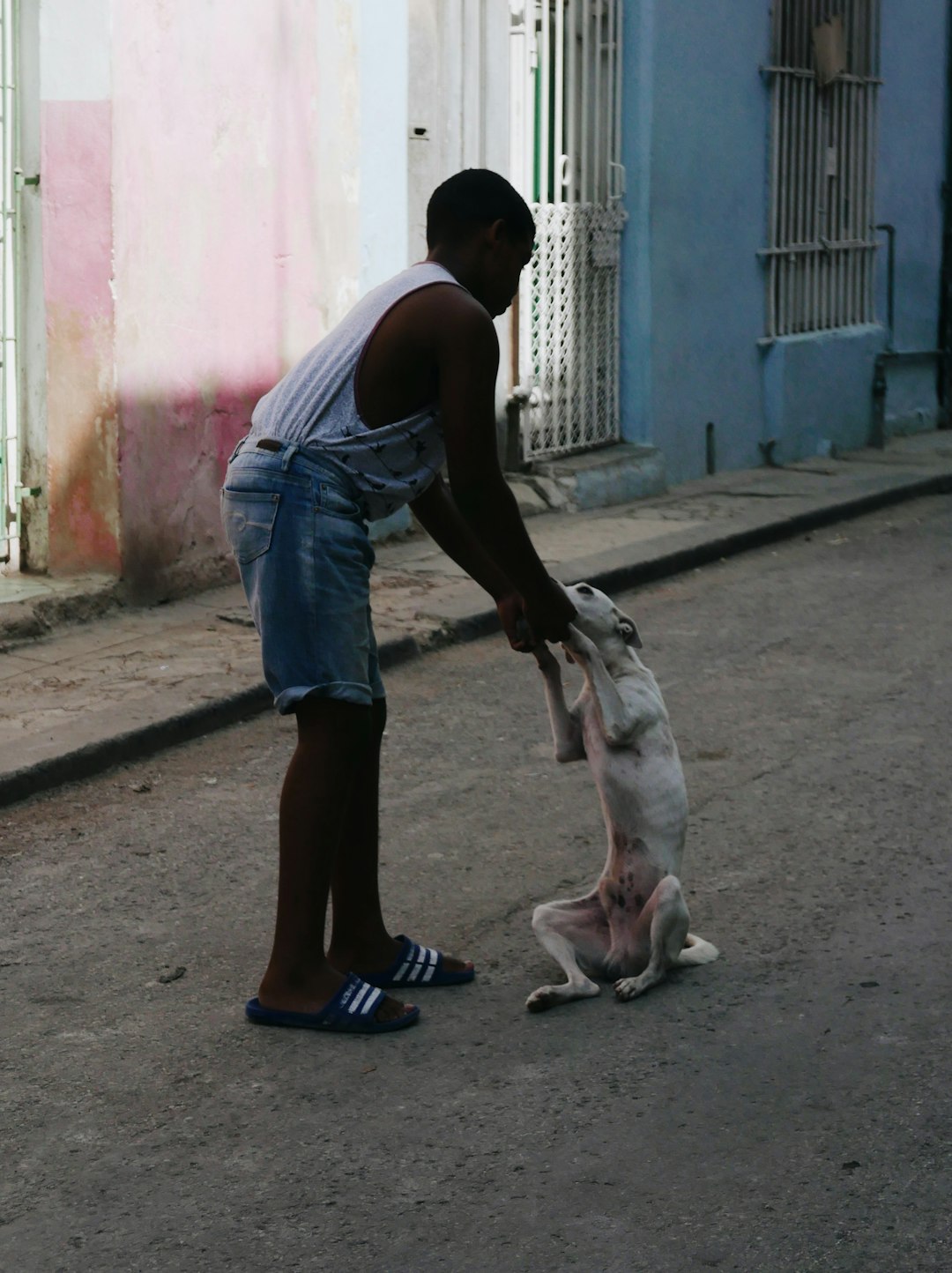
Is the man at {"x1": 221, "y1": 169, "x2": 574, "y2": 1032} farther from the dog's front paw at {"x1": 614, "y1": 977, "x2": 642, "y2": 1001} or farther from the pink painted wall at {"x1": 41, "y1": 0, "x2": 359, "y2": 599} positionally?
the pink painted wall at {"x1": 41, "y1": 0, "x2": 359, "y2": 599}

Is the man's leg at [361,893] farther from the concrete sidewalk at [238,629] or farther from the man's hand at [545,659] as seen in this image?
the concrete sidewalk at [238,629]

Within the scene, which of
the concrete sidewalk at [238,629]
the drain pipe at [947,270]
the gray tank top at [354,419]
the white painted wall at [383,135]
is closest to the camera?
the gray tank top at [354,419]

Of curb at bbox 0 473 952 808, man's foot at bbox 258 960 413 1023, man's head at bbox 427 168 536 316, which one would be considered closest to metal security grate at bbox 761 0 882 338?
curb at bbox 0 473 952 808

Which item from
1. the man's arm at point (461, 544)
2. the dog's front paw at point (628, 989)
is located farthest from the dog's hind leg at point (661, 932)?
the man's arm at point (461, 544)

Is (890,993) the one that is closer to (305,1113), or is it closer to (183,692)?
(305,1113)

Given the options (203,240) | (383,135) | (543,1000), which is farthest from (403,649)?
(543,1000)

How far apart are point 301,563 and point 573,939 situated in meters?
1.04

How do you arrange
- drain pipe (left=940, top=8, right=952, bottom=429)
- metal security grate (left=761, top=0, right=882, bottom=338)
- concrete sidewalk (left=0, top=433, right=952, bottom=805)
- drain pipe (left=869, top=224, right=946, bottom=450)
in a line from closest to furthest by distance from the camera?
concrete sidewalk (left=0, top=433, right=952, bottom=805), metal security grate (left=761, top=0, right=882, bottom=338), drain pipe (left=869, top=224, right=946, bottom=450), drain pipe (left=940, top=8, right=952, bottom=429)

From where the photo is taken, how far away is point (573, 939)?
4.09 metres

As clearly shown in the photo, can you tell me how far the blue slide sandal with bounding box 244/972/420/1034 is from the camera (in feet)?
12.5

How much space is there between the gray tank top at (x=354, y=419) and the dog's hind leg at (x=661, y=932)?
39.5 inches

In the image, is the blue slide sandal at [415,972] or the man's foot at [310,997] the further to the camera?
the blue slide sandal at [415,972]

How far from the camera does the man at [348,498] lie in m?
3.70

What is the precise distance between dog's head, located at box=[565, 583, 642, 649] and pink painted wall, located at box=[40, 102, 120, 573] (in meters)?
4.24
